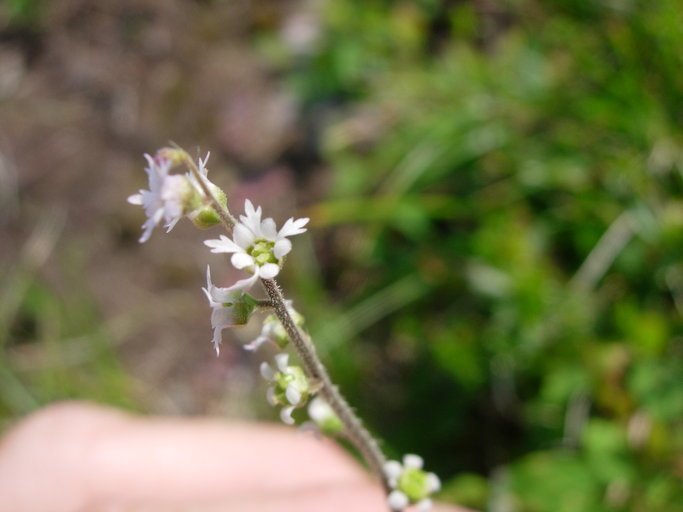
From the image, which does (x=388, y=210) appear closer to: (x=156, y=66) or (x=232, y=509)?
(x=232, y=509)

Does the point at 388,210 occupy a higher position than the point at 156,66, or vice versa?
the point at 156,66

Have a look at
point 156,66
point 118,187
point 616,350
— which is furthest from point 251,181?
point 616,350

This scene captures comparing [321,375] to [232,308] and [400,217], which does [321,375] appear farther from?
[400,217]

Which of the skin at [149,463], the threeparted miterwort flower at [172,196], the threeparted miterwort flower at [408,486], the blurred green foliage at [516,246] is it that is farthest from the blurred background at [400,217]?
the threeparted miterwort flower at [172,196]

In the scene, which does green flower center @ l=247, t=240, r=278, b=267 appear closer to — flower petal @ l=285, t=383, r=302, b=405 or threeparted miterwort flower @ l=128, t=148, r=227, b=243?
threeparted miterwort flower @ l=128, t=148, r=227, b=243

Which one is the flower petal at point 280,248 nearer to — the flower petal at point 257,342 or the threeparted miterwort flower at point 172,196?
the threeparted miterwort flower at point 172,196

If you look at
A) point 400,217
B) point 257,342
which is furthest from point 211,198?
point 400,217

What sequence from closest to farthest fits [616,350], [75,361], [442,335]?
[616,350] → [442,335] → [75,361]
